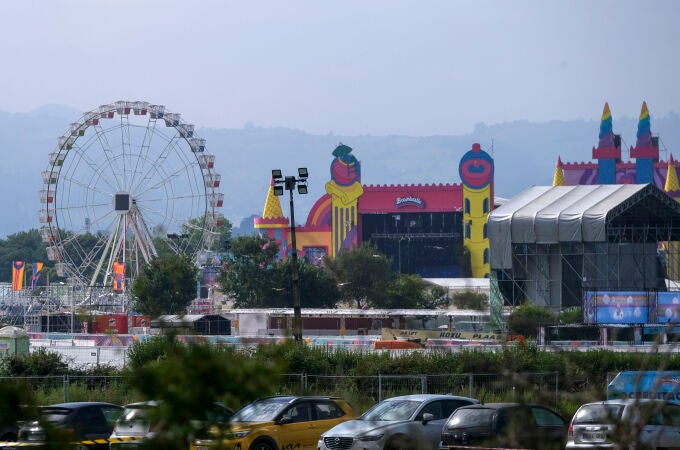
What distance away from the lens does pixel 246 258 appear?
8519cm

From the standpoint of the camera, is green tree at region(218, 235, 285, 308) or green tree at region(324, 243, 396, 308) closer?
green tree at region(218, 235, 285, 308)

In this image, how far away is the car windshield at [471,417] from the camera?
17.8 metres

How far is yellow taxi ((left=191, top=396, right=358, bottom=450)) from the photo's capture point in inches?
731

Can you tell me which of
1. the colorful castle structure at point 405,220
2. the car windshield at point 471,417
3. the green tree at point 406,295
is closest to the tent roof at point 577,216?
the green tree at point 406,295

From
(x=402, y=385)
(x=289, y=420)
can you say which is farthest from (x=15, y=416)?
(x=402, y=385)

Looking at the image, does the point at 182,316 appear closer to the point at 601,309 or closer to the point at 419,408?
the point at 419,408

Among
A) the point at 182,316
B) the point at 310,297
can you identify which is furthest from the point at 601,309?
the point at 182,316

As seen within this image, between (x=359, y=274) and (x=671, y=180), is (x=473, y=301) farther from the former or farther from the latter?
(x=671, y=180)

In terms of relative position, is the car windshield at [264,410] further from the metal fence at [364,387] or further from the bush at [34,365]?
the bush at [34,365]

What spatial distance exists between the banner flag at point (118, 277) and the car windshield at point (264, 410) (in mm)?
53195

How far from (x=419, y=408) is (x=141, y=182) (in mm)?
55930

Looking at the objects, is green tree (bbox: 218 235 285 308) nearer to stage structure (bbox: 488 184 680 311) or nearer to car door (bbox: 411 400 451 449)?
stage structure (bbox: 488 184 680 311)

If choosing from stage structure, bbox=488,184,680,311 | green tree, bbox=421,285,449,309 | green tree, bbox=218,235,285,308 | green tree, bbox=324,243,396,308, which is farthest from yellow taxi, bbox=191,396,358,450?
green tree, bbox=324,243,396,308

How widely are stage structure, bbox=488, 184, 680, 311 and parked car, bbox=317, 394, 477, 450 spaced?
3566cm
